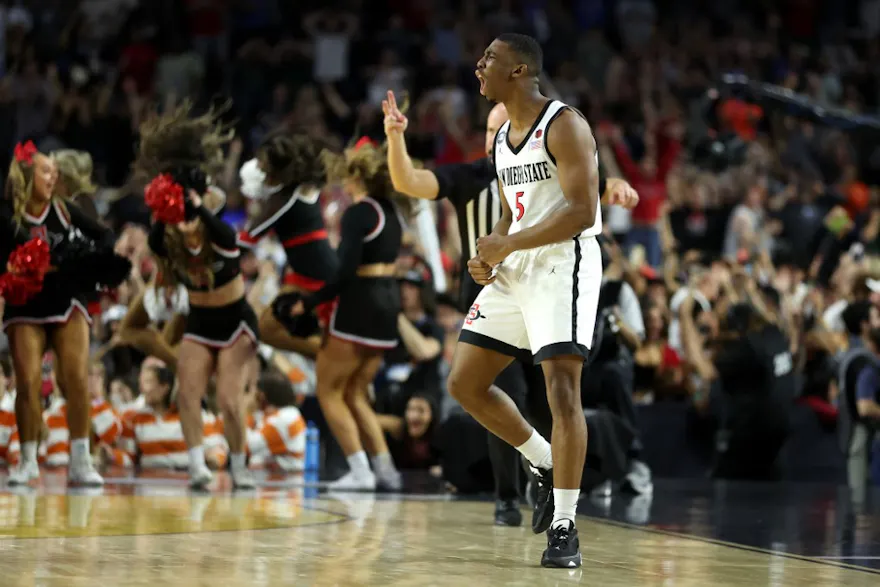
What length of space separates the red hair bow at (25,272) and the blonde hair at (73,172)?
2.05 feet

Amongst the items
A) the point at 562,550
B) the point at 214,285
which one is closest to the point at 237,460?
the point at 214,285

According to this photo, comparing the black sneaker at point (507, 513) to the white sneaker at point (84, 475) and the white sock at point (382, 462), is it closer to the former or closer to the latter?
the white sock at point (382, 462)

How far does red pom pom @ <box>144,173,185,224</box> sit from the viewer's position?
9062 mm

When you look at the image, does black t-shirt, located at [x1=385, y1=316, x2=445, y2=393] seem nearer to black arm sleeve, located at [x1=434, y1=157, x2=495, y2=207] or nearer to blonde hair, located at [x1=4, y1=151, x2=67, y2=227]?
blonde hair, located at [x1=4, y1=151, x2=67, y2=227]

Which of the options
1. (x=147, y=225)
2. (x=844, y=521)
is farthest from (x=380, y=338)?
(x=147, y=225)

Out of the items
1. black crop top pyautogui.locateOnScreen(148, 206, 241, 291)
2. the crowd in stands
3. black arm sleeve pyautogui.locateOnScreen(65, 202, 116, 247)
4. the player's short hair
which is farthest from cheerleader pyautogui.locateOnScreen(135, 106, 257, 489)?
the player's short hair

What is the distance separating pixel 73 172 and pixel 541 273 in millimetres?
4623

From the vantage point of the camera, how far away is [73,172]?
9578 millimetres

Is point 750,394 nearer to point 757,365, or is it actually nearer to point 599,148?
point 757,365

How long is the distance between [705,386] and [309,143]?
13.6 ft

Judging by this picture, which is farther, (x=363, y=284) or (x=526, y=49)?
(x=363, y=284)

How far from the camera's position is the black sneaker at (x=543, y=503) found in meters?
6.22

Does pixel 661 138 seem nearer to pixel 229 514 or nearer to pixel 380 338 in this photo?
pixel 380 338

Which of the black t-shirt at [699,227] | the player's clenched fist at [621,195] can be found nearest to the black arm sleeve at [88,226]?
the player's clenched fist at [621,195]
